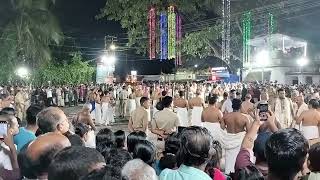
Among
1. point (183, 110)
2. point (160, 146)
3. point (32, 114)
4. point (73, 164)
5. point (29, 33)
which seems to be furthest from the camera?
point (29, 33)

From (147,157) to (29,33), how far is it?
27.1 meters

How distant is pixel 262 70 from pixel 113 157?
34.7 metres

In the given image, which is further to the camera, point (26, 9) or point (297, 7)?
point (297, 7)

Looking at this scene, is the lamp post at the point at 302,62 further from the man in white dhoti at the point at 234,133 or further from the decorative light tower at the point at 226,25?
the man in white dhoti at the point at 234,133

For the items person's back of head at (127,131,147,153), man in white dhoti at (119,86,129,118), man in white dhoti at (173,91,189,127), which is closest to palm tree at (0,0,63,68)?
man in white dhoti at (119,86,129,118)

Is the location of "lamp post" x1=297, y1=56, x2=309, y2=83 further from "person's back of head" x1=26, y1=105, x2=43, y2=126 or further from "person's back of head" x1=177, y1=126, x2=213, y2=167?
"person's back of head" x1=177, y1=126, x2=213, y2=167

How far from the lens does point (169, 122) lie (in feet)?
30.3

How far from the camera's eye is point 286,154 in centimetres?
297

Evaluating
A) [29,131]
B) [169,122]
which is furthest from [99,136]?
[169,122]

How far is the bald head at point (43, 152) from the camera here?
330 cm

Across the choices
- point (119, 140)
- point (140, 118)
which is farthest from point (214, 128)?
point (119, 140)

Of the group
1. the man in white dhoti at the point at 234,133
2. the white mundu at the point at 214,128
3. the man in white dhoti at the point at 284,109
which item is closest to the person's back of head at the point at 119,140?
the man in white dhoti at the point at 234,133

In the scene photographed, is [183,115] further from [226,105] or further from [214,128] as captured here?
[214,128]

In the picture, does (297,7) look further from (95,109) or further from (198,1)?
(95,109)
